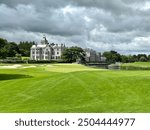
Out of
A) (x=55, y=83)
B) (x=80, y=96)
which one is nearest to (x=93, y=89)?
(x=80, y=96)

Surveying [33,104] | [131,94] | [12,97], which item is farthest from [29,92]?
[131,94]

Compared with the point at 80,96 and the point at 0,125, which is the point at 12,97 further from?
the point at 0,125

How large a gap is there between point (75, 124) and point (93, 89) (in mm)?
11562

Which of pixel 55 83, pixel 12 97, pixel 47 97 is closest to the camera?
pixel 47 97

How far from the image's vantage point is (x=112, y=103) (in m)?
16.4

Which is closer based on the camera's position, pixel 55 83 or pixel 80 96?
pixel 80 96

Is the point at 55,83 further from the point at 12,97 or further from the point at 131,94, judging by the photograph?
the point at 131,94

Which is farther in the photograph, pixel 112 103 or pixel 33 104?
pixel 33 104

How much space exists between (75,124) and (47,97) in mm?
10781

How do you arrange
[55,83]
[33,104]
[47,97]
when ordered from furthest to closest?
[55,83], [47,97], [33,104]

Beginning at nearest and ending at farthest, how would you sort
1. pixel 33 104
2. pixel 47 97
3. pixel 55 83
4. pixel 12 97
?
pixel 33 104, pixel 47 97, pixel 12 97, pixel 55 83

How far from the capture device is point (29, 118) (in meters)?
8.92

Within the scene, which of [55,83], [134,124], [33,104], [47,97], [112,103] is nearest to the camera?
[134,124]

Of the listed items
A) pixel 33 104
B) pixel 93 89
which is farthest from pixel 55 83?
pixel 33 104
